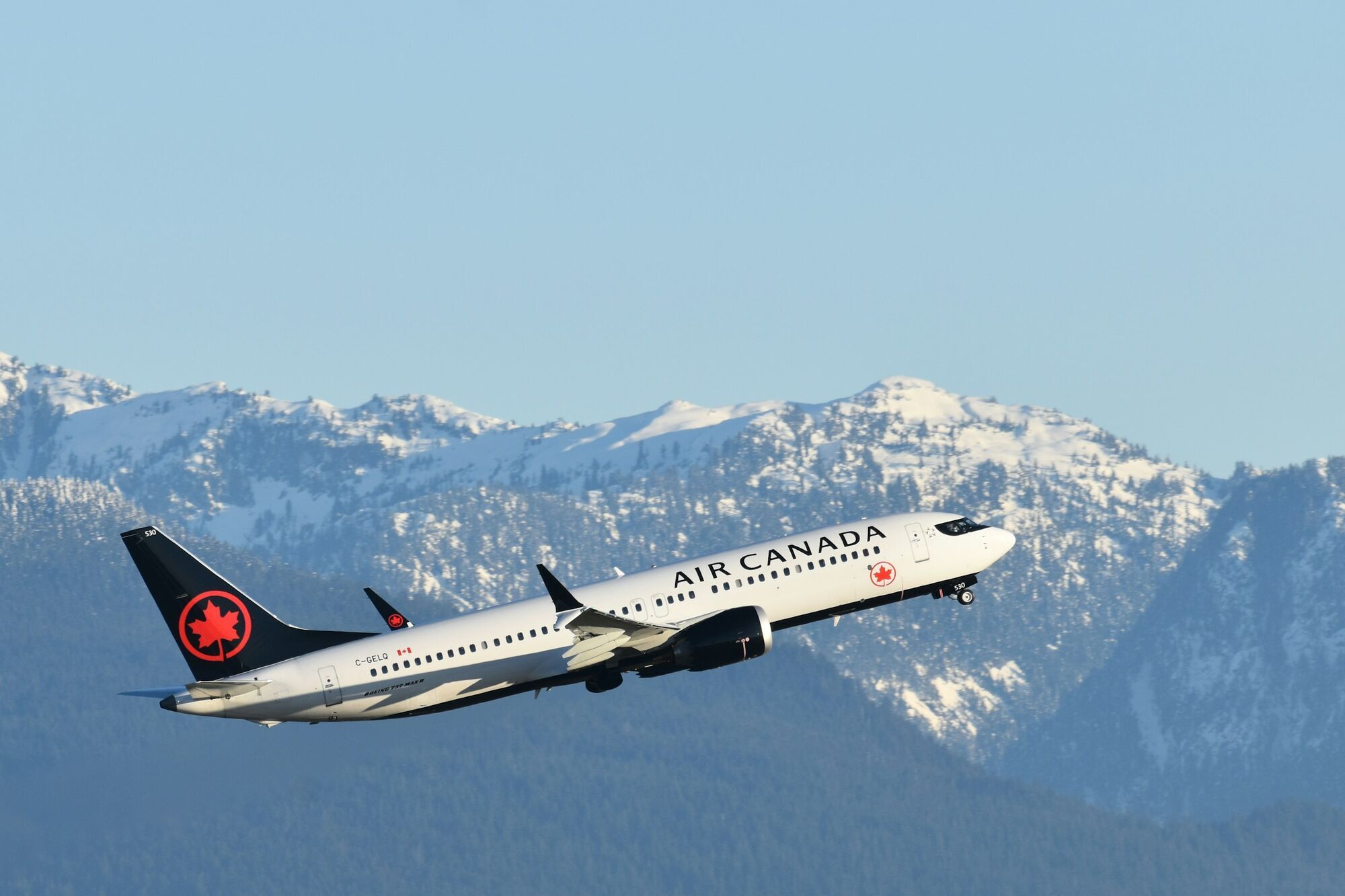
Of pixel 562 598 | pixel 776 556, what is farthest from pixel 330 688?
pixel 776 556

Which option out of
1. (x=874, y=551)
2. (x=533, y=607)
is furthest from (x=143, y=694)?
(x=874, y=551)

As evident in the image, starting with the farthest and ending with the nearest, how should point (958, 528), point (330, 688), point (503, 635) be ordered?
point (958, 528)
point (330, 688)
point (503, 635)

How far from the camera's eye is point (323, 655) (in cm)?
10350

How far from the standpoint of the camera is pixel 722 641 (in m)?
101

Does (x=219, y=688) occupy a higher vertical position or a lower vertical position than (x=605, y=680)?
higher

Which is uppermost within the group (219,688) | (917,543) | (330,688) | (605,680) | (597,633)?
(219,688)

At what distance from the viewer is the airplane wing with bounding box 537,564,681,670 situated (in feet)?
327

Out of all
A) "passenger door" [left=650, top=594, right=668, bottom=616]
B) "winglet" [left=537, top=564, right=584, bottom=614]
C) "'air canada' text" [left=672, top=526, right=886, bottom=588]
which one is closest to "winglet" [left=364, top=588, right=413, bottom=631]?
"winglet" [left=537, top=564, right=584, bottom=614]

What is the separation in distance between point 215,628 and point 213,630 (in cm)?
16

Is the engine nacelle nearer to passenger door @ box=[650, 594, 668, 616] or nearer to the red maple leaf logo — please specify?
passenger door @ box=[650, 594, 668, 616]

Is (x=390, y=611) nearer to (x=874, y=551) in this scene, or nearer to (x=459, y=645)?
(x=459, y=645)

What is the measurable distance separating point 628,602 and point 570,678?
4566mm

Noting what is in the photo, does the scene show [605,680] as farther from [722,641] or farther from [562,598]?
[722,641]

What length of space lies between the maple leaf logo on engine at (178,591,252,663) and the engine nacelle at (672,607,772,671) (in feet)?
70.2
